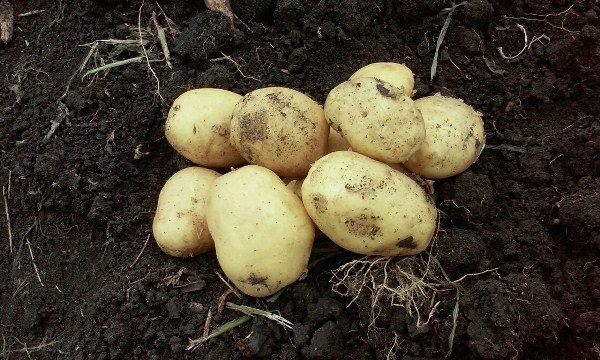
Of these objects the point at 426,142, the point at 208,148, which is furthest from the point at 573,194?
the point at 208,148

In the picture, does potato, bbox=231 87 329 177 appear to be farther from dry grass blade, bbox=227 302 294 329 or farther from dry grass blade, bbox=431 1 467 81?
dry grass blade, bbox=431 1 467 81

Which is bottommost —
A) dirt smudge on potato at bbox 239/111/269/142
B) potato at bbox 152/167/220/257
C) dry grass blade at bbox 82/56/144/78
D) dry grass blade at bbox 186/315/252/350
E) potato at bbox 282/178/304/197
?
dry grass blade at bbox 186/315/252/350

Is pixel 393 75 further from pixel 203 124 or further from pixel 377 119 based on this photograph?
pixel 203 124

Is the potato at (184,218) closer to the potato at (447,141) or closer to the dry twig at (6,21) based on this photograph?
the potato at (447,141)

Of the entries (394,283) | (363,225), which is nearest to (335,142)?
(363,225)

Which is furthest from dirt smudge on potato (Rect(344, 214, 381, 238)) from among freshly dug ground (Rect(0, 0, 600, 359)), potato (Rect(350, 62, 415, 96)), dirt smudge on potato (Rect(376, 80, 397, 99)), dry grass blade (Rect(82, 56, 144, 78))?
dry grass blade (Rect(82, 56, 144, 78))

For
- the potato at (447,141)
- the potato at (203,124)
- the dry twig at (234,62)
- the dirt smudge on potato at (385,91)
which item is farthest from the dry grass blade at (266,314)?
the dry twig at (234,62)

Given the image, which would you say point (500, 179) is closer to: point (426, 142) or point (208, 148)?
point (426, 142)
